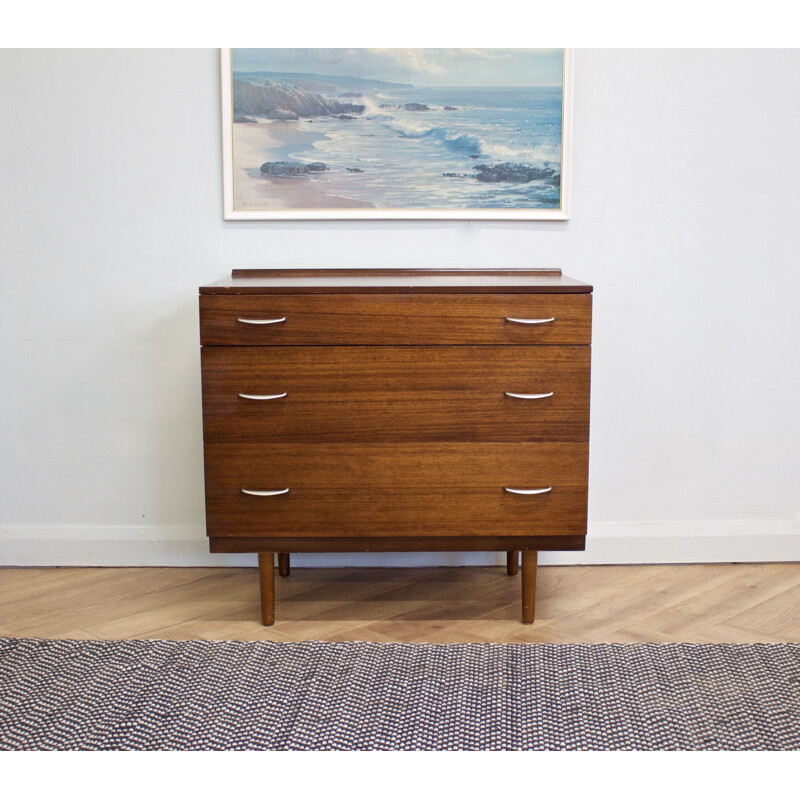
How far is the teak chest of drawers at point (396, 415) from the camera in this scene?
6.68 ft

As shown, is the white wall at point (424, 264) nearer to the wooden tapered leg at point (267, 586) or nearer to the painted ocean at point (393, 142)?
the painted ocean at point (393, 142)

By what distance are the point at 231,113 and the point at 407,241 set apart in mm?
597

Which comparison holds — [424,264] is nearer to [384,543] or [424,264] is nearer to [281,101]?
[281,101]

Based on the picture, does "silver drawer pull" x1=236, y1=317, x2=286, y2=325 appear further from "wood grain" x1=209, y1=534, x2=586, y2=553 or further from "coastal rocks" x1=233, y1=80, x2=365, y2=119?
"coastal rocks" x1=233, y1=80, x2=365, y2=119

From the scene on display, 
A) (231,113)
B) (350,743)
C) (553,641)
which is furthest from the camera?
(231,113)

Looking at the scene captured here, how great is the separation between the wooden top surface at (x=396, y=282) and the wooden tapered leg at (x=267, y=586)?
66 cm

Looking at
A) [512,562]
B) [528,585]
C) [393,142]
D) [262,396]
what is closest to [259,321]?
[262,396]

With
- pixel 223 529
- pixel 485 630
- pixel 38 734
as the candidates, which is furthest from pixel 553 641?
pixel 38 734

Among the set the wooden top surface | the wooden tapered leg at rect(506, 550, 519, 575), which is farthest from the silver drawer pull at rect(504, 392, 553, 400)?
the wooden tapered leg at rect(506, 550, 519, 575)

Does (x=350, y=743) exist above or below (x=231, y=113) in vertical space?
below

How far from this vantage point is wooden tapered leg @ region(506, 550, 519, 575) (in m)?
2.55

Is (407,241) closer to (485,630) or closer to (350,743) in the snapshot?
(485,630)

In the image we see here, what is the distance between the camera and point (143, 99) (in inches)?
97.7

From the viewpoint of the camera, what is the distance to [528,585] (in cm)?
220
